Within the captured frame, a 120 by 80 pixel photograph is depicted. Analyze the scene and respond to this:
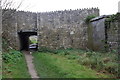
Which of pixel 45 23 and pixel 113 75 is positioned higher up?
pixel 45 23

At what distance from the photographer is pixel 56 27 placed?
1677 cm

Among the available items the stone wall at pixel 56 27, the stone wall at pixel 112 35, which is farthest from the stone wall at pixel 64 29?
the stone wall at pixel 112 35

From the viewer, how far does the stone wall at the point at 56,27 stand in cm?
1647

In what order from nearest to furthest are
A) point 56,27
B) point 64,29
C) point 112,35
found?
point 112,35 < point 64,29 < point 56,27

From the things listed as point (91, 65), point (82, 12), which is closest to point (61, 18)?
point (82, 12)

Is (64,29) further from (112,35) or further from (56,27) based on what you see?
(112,35)

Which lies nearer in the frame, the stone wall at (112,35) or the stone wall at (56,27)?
the stone wall at (112,35)

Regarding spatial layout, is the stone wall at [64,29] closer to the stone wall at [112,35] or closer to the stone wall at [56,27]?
the stone wall at [56,27]

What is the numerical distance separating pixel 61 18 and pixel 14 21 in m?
4.12

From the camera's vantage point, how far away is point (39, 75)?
826cm

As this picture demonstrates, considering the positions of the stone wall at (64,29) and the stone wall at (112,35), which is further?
the stone wall at (64,29)

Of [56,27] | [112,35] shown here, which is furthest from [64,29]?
[112,35]

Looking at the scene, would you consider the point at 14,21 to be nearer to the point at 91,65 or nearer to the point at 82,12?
the point at 82,12

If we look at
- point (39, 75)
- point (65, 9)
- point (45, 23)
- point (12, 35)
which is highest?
point (65, 9)
